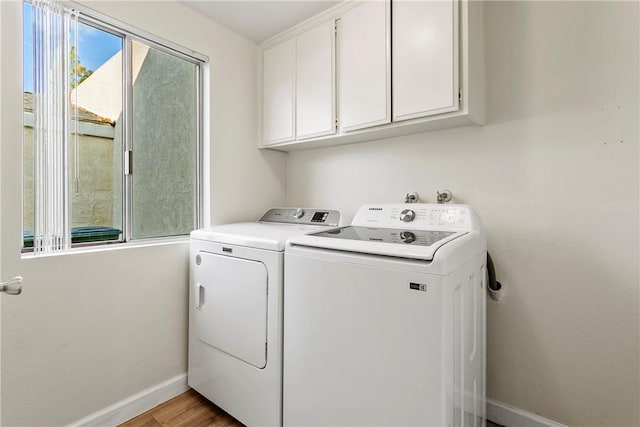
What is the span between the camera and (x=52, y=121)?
4.82 feet

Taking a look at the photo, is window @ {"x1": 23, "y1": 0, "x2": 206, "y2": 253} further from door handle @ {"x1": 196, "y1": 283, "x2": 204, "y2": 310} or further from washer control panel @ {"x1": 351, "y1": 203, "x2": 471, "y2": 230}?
washer control panel @ {"x1": 351, "y1": 203, "x2": 471, "y2": 230}

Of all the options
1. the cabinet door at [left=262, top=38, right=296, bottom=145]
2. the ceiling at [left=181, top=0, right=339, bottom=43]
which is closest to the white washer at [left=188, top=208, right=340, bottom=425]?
the cabinet door at [left=262, top=38, right=296, bottom=145]

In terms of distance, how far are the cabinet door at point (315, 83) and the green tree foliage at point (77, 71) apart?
1207 millimetres

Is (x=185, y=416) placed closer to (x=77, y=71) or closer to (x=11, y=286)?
(x=11, y=286)

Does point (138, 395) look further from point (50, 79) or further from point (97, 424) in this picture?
point (50, 79)

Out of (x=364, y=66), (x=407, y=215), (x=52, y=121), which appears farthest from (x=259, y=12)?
(x=407, y=215)

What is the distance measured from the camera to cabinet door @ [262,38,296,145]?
7.24ft

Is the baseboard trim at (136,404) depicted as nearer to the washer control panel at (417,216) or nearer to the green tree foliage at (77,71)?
the washer control panel at (417,216)

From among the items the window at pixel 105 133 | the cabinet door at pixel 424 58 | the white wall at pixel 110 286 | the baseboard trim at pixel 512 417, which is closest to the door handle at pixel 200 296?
the white wall at pixel 110 286

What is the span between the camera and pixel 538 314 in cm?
161

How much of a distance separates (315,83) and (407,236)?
4.10ft

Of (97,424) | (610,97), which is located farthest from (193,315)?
(610,97)

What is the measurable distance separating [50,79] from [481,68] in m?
2.15

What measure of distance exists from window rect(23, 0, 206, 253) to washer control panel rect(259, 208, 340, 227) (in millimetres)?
549
